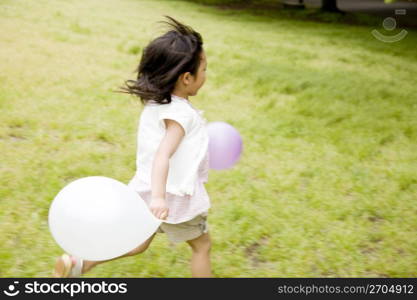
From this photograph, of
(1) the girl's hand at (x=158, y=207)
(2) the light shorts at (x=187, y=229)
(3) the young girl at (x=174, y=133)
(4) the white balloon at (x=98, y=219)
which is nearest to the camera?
(4) the white balloon at (x=98, y=219)

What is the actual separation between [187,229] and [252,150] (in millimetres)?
2204

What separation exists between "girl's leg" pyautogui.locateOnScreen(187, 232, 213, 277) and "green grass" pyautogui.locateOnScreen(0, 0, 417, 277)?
33cm

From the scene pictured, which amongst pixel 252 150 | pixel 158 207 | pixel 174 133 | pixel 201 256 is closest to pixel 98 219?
pixel 158 207

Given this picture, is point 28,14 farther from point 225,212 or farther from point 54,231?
point 54,231

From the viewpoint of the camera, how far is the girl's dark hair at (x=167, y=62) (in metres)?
2.16

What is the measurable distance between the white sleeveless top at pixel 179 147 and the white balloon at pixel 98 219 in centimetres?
29

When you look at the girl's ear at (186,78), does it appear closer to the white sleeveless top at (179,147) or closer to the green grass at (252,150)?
the white sleeveless top at (179,147)

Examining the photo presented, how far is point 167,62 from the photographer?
217 centimetres

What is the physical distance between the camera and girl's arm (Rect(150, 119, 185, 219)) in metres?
2.04

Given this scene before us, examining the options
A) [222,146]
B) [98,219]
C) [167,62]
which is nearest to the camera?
[98,219]

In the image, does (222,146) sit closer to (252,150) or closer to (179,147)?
(179,147)

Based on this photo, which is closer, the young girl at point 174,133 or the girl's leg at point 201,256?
the young girl at point 174,133

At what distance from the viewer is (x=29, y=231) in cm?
290

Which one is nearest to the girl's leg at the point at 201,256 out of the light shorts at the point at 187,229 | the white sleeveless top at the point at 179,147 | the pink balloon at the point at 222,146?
the light shorts at the point at 187,229
